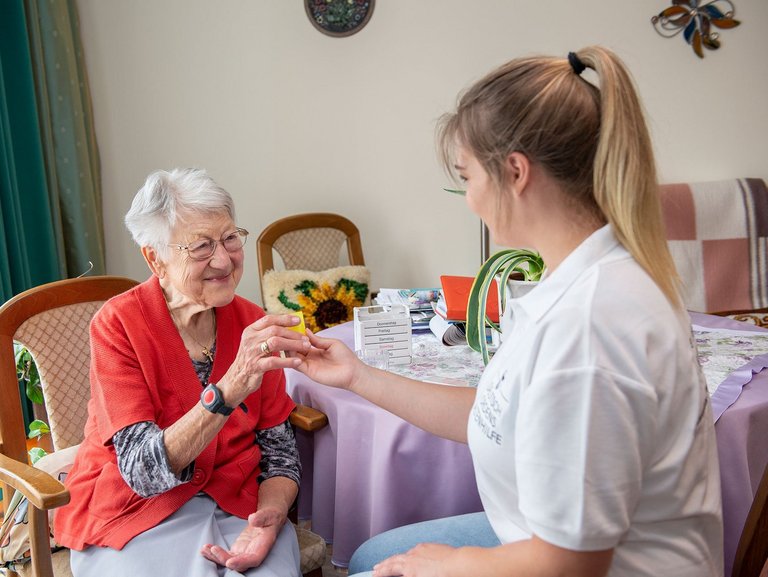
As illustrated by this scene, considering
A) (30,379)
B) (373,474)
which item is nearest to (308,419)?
(373,474)

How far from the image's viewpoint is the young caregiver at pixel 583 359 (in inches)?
30.1

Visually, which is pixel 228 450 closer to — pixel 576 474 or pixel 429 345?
pixel 429 345

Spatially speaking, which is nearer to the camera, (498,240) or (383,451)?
(498,240)

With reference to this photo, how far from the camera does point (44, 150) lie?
2.99 m

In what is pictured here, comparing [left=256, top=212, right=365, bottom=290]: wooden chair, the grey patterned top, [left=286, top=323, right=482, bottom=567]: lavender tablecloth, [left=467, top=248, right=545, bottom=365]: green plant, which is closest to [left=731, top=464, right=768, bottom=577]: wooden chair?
[left=286, top=323, right=482, bottom=567]: lavender tablecloth

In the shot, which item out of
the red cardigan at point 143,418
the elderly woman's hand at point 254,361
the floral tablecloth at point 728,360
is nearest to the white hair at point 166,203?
the red cardigan at point 143,418

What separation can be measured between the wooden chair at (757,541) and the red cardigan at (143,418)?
3.17 feet

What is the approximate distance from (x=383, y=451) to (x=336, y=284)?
1.78m

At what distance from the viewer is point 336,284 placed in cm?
320

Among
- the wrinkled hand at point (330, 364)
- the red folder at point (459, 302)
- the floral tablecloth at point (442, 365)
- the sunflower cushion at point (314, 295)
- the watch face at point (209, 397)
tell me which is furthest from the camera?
the sunflower cushion at point (314, 295)

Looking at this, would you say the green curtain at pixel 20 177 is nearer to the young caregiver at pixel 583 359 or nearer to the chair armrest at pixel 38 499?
the chair armrest at pixel 38 499

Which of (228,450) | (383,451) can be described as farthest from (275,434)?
(383,451)

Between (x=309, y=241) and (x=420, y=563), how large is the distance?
2.47m

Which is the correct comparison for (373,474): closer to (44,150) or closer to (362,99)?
(44,150)
